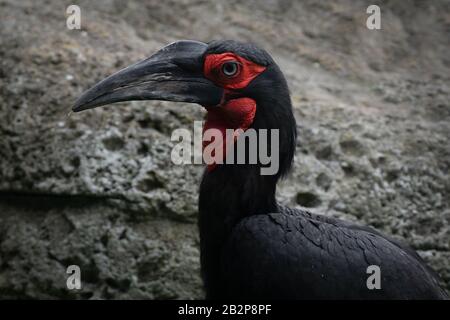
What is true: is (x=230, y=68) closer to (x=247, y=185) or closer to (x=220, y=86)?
(x=220, y=86)

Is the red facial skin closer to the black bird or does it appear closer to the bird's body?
the black bird

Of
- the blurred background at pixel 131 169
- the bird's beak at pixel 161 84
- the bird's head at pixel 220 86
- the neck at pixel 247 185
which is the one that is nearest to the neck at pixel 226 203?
the neck at pixel 247 185

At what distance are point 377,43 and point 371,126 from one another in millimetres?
1501

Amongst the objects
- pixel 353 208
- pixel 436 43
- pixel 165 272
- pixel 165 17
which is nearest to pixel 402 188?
pixel 353 208

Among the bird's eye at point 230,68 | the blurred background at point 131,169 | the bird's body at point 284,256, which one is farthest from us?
the blurred background at point 131,169

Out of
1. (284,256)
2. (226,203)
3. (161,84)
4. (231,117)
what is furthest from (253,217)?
(161,84)

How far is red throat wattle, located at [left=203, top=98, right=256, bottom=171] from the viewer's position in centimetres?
367

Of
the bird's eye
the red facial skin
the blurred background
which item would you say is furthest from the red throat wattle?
the blurred background

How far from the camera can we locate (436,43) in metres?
6.53

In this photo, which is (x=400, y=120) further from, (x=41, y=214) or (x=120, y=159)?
(x=41, y=214)

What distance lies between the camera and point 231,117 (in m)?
3.70

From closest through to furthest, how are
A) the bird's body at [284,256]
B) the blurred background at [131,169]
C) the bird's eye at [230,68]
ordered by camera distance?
1. the bird's body at [284,256]
2. the bird's eye at [230,68]
3. the blurred background at [131,169]

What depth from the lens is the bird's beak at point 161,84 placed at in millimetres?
3672

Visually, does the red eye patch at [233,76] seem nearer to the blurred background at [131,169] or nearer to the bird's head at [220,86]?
the bird's head at [220,86]
